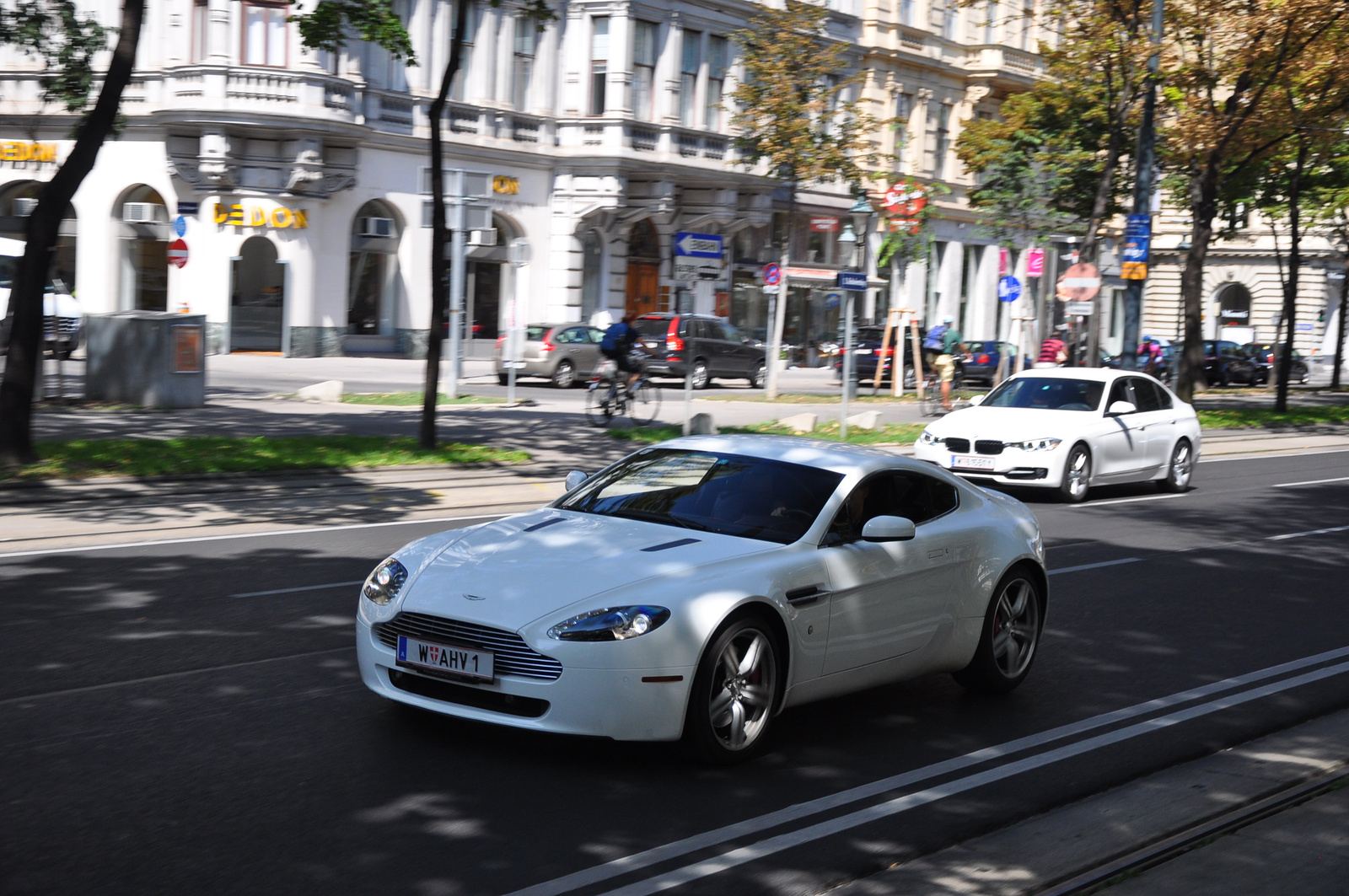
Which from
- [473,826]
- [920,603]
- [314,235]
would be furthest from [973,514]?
[314,235]

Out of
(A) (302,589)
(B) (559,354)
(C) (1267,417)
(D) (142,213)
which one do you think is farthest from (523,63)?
(A) (302,589)

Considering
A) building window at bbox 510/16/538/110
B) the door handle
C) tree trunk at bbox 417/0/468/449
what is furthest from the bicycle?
building window at bbox 510/16/538/110

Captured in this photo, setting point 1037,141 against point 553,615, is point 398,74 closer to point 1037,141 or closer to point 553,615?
point 1037,141

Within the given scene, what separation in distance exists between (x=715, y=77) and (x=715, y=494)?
3880 centimetres

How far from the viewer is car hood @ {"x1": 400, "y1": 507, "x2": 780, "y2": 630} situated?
5.80 metres

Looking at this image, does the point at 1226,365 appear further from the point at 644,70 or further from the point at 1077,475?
the point at 1077,475

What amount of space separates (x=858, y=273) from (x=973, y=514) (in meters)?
15.7

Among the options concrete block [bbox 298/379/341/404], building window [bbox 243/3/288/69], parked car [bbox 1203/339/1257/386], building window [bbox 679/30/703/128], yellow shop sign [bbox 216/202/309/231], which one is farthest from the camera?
parked car [bbox 1203/339/1257/386]

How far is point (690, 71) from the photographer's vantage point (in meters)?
43.2

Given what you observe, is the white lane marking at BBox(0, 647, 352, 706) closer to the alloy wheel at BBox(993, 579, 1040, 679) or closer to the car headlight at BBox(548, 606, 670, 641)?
the car headlight at BBox(548, 606, 670, 641)

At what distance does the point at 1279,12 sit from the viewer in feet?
90.5

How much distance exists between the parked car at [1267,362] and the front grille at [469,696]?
174ft

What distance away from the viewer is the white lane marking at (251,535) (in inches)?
412

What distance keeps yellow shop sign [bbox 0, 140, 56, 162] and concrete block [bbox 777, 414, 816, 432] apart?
22708 mm
